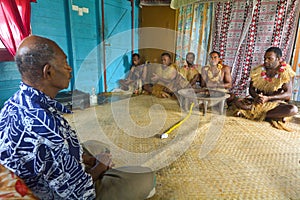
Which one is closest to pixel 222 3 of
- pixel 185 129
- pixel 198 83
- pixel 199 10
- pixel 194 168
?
pixel 199 10

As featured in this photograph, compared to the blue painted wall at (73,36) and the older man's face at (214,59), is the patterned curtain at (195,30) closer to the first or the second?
the older man's face at (214,59)

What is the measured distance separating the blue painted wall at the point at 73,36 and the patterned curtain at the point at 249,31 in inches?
91.6

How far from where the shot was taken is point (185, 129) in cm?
207

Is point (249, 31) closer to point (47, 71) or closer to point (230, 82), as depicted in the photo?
point (230, 82)

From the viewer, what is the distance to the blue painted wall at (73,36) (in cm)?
235

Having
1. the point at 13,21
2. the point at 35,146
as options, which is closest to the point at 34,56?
the point at 35,146

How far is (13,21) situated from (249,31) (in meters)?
3.57

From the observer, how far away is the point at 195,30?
12.4 feet

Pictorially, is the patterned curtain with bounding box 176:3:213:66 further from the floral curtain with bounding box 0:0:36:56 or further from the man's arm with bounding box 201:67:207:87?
the floral curtain with bounding box 0:0:36:56

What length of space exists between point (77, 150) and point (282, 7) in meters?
3.72

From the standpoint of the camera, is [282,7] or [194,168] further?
[282,7]

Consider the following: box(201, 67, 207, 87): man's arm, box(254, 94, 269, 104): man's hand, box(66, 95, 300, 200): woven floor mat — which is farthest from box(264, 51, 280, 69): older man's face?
box(201, 67, 207, 87): man's arm

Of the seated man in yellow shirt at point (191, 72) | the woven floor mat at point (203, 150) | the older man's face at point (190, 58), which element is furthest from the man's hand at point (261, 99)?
the older man's face at point (190, 58)

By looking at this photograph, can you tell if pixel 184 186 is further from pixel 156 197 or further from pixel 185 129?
pixel 185 129
